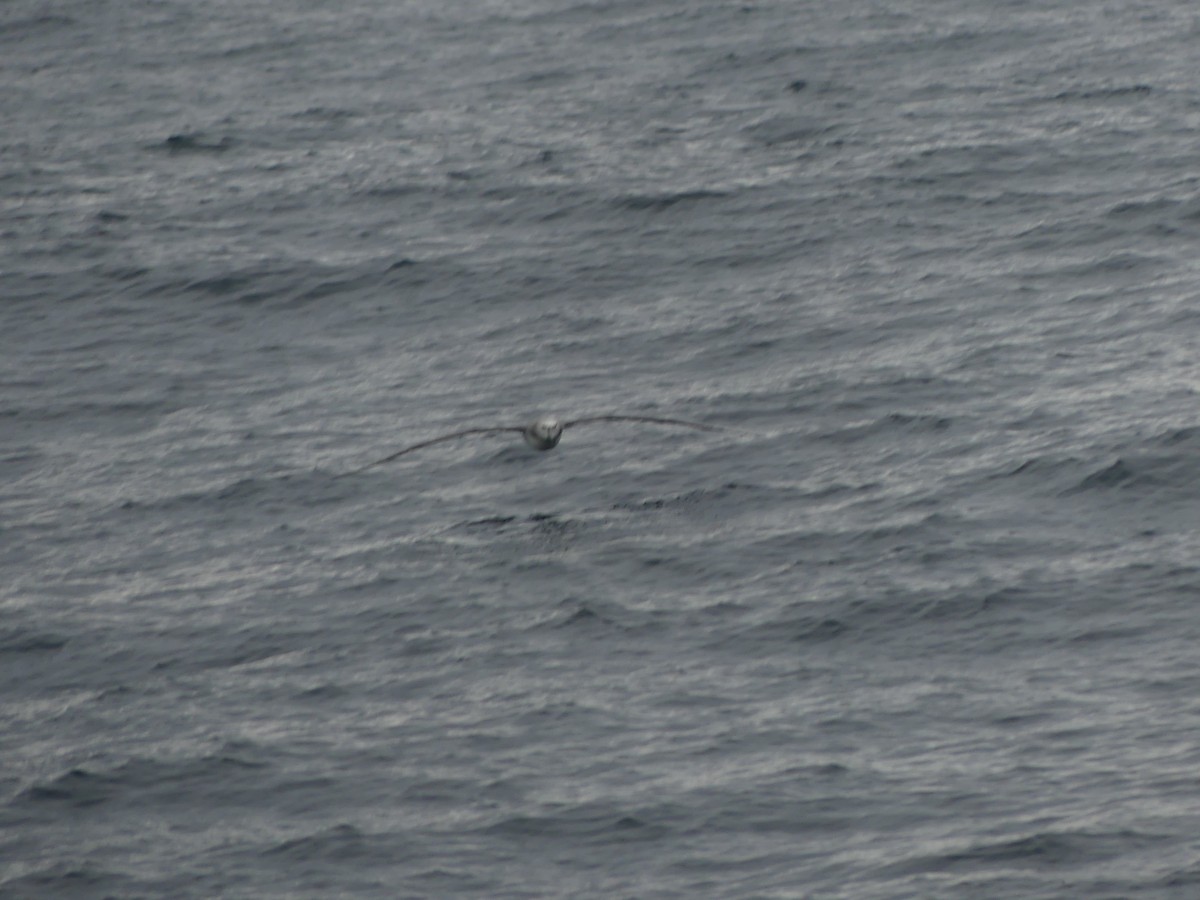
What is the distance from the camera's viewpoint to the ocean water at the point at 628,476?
1321 inches

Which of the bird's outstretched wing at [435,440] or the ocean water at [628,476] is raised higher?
the bird's outstretched wing at [435,440]

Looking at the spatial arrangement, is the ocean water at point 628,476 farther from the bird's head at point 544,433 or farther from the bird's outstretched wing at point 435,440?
the bird's head at point 544,433

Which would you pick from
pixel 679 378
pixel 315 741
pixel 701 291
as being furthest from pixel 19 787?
pixel 701 291

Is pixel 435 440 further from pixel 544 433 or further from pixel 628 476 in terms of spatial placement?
pixel 628 476

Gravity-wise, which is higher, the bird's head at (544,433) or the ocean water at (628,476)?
the bird's head at (544,433)

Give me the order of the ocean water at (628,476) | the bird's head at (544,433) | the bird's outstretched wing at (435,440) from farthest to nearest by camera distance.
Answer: the bird's head at (544,433) < the bird's outstretched wing at (435,440) < the ocean water at (628,476)

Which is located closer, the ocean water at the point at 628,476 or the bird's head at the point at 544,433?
the ocean water at the point at 628,476

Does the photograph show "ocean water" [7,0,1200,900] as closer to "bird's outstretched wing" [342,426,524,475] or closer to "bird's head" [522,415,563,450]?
"bird's outstretched wing" [342,426,524,475]

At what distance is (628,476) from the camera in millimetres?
43219

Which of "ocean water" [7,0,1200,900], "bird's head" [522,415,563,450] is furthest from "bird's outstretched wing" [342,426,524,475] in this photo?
"ocean water" [7,0,1200,900]

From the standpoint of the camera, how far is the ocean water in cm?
3356

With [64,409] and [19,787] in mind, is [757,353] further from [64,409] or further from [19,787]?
[19,787]

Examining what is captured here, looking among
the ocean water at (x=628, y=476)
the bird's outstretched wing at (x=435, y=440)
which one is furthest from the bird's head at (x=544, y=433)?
the ocean water at (x=628, y=476)

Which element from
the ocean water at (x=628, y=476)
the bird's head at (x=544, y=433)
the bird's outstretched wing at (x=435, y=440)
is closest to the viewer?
the ocean water at (x=628, y=476)
